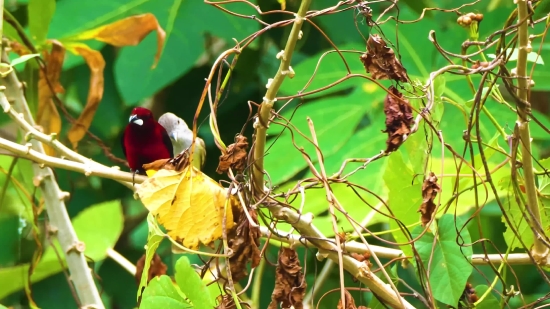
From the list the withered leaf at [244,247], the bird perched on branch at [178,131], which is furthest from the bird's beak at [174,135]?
the withered leaf at [244,247]

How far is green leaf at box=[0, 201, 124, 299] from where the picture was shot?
150 centimetres

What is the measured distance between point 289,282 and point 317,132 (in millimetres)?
799

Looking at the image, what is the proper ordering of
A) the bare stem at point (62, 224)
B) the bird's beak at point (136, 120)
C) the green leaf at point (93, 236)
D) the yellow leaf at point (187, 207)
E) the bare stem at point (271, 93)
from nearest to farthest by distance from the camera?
1. the bare stem at point (271, 93)
2. the yellow leaf at point (187, 207)
3. the bare stem at point (62, 224)
4. the green leaf at point (93, 236)
5. the bird's beak at point (136, 120)

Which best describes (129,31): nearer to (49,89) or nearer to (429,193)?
(49,89)

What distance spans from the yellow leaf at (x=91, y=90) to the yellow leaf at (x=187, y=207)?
1.86 ft

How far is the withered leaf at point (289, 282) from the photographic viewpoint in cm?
72

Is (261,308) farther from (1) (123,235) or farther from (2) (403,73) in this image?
(2) (403,73)

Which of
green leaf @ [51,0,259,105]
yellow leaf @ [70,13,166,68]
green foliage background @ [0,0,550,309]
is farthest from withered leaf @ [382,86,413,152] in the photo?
green leaf @ [51,0,259,105]

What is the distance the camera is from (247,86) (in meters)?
2.05

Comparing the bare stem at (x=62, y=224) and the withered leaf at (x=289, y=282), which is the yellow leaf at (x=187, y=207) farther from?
the bare stem at (x=62, y=224)

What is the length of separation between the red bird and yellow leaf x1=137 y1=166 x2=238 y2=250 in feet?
2.64

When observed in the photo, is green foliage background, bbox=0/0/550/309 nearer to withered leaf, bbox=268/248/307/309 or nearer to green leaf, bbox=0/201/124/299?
green leaf, bbox=0/201/124/299

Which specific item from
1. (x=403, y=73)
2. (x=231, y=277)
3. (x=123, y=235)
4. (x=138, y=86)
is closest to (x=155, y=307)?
(x=231, y=277)

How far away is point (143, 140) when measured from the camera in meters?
1.60
